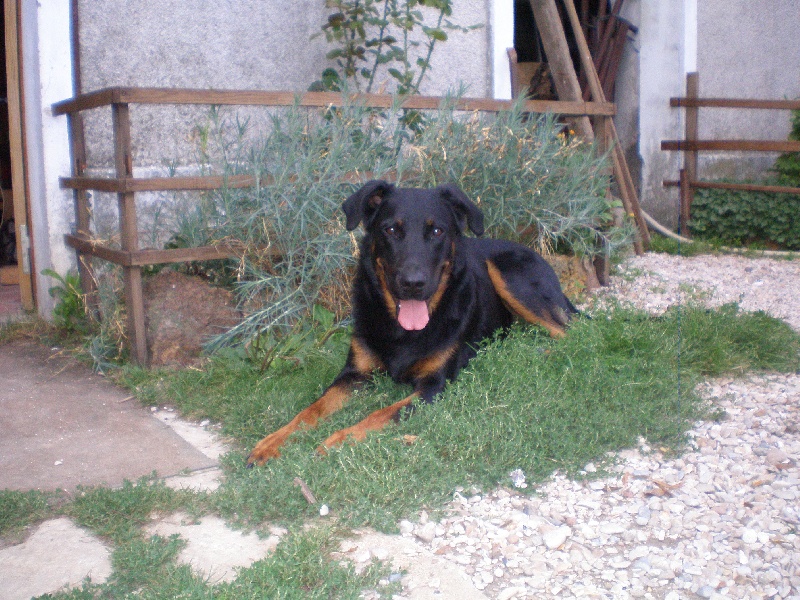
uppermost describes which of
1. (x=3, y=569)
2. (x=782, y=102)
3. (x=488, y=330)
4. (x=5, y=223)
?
(x=782, y=102)

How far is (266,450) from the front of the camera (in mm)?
3184

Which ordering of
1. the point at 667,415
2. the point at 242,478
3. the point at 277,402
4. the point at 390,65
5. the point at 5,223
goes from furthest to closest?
the point at 5,223
the point at 390,65
the point at 277,402
the point at 667,415
the point at 242,478

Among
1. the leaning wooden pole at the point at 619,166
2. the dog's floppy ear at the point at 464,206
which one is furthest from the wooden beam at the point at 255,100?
the dog's floppy ear at the point at 464,206

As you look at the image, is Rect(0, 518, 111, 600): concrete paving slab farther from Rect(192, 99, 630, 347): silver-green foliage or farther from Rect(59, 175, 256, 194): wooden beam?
Rect(59, 175, 256, 194): wooden beam

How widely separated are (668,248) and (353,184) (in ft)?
14.4

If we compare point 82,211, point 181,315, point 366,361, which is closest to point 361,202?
point 366,361

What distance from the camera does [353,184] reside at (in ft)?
15.9

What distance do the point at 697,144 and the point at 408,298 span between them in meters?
6.84

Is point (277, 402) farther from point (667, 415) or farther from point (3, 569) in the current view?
point (667, 415)

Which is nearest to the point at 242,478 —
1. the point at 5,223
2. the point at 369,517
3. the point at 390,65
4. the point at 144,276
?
the point at 369,517

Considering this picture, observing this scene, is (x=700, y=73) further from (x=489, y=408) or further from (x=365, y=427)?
(x=365, y=427)

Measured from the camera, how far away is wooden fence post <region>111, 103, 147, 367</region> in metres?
4.34

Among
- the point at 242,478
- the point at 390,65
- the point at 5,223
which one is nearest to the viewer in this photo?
the point at 242,478

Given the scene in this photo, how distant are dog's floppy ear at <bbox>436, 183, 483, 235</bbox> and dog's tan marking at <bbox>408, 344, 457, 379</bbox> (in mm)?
609
